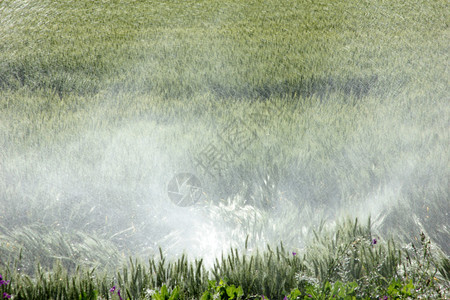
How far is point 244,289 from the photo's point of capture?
1252 mm

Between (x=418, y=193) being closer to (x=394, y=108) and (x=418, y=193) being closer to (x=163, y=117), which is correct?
(x=394, y=108)

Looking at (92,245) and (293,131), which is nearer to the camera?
(92,245)

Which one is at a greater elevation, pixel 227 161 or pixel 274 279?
pixel 227 161

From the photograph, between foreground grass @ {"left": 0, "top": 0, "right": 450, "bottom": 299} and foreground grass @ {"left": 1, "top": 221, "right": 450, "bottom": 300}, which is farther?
foreground grass @ {"left": 0, "top": 0, "right": 450, "bottom": 299}

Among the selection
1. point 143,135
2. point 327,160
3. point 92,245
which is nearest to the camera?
point 92,245

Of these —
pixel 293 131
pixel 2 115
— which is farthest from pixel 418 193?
pixel 2 115

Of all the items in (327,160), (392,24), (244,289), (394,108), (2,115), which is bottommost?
(244,289)

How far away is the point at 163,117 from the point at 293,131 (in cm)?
73

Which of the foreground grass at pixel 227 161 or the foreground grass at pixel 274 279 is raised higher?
the foreground grass at pixel 227 161

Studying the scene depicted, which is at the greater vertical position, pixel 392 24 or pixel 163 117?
pixel 392 24

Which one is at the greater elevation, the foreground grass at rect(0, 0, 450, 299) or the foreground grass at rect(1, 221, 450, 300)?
the foreground grass at rect(0, 0, 450, 299)

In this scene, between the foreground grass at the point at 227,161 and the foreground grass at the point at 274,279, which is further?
the foreground grass at the point at 227,161

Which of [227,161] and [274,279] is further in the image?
[227,161]

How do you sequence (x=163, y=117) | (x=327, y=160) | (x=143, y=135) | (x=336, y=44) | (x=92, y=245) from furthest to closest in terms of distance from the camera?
(x=336, y=44)
(x=163, y=117)
(x=143, y=135)
(x=327, y=160)
(x=92, y=245)
